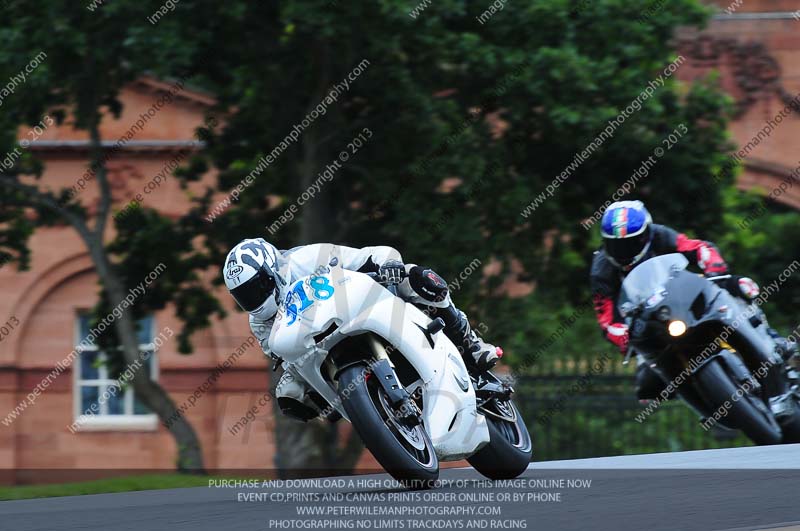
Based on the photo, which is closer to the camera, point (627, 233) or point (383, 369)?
point (383, 369)

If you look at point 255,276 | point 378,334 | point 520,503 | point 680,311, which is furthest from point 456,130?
point 520,503

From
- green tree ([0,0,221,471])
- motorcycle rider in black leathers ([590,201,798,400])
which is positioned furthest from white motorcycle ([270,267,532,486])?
green tree ([0,0,221,471])

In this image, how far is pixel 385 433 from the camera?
7152mm

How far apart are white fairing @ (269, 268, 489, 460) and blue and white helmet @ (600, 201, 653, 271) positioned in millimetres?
3139

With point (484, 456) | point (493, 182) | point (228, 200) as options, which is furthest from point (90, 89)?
point (484, 456)

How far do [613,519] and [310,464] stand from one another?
1007cm

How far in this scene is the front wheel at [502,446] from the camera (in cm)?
839

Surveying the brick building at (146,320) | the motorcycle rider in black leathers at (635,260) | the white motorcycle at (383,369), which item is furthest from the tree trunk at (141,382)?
the white motorcycle at (383,369)

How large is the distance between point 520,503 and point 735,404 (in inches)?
138

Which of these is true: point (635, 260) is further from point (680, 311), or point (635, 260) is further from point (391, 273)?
point (391, 273)

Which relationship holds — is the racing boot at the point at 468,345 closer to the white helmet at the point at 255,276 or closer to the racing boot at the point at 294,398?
the racing boot at the point at 294,398

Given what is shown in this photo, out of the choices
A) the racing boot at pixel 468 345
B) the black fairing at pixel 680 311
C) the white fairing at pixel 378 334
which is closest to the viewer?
the white fairing at pixel 378 334

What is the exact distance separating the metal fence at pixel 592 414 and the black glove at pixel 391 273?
1026 centimetres

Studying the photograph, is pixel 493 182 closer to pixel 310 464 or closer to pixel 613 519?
pixel 310 464
